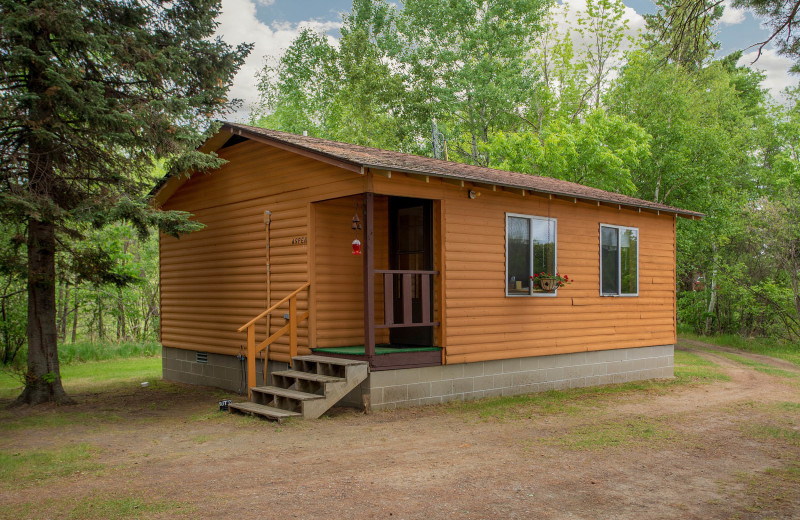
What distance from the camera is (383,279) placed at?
9.87 meters

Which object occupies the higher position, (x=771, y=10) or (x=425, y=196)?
(x=771, y=10)

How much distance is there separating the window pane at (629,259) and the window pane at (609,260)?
18 cm

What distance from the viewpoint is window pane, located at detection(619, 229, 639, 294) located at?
39.7 feet

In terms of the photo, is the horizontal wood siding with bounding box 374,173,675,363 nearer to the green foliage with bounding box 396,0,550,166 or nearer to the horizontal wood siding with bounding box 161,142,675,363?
the horizontal wood siding with bounding box 161,142,675,363

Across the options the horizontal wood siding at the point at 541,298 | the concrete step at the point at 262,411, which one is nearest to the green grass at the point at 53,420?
the concrete step at the point at 262,411

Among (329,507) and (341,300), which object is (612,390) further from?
(329,507)

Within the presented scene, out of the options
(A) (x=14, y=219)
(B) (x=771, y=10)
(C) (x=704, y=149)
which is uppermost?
(C) (x=704, y=149)

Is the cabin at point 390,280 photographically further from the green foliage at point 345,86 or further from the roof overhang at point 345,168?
the green foliage at point 345,86

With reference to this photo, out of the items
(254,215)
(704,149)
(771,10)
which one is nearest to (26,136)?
(254,215)

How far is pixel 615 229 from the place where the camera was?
12008 mm

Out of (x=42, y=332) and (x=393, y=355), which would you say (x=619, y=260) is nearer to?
(x=393, y=355)

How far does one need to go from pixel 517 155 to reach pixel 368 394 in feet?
48.9

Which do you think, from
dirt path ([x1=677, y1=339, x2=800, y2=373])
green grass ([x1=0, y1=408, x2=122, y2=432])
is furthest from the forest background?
green grass ([x1=0, y1=408, x2=122, y2=432])

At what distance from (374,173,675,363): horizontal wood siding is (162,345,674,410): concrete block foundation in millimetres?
191
